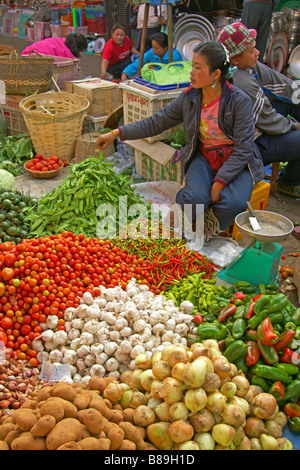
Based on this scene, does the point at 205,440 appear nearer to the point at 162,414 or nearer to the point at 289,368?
the point at 162,414

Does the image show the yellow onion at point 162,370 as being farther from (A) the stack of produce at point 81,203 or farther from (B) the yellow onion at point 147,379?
A: (A) the stack of produce at point 81,203

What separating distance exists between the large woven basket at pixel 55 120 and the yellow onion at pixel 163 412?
12.9ft

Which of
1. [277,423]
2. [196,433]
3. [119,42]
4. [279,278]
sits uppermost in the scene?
[119,42]

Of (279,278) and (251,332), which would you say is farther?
(279,278)

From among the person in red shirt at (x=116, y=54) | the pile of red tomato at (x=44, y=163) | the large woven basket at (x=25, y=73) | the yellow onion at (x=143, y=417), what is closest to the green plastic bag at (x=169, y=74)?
the pile of red tomato at (x=44, y=163)

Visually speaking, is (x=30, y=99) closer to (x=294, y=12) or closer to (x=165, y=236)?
(x=165, y=236)

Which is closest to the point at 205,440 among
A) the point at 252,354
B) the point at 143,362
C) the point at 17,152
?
the point at 143,362

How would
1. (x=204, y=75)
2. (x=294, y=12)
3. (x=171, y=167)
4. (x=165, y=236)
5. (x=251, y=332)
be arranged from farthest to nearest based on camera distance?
(x=294, y=12) → (x=171, y=167) → (x=165, y=236) → (x=204, y=75) → (x=251, y=332)

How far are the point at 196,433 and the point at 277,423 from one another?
47 centimetres

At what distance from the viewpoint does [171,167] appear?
4414 millimetres

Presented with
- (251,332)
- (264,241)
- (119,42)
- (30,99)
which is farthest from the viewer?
(119,42)

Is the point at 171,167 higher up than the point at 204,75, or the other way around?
the point at 204,75

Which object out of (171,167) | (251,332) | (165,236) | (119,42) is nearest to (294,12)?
(119,42)

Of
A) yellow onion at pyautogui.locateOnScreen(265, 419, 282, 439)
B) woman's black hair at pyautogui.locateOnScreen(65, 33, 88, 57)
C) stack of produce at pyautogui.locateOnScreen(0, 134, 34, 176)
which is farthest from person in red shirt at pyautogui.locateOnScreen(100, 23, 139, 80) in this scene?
yellow onion at pyautogui.locateOnScreen(265, 419, 282, 439)
